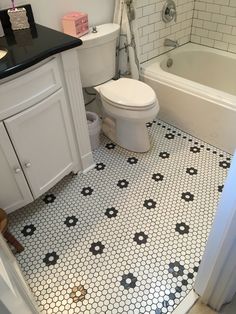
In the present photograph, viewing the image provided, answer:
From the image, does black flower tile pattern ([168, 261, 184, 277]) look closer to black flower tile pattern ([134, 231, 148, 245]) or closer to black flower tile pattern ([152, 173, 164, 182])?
black flower tile pattern ([134, 231, 148, 245])

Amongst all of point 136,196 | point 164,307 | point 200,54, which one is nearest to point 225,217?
point 164,307

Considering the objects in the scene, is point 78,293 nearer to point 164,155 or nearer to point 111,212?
point 111,212

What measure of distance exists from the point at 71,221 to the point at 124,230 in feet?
1.01

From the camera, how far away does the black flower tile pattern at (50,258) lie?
1.35 meters

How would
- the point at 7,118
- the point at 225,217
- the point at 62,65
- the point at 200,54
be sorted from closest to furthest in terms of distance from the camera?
1. the point at 225,217
2. the point at 7,118
3. the point at 62,65
4. the point at 200,54

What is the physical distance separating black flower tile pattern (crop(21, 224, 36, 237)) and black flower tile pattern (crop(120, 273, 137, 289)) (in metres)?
0.56

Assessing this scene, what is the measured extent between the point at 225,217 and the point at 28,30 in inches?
50.7

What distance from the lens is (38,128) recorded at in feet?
4.30

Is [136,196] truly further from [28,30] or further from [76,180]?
[28,30]

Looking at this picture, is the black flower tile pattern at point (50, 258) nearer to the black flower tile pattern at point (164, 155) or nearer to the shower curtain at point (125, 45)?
the black flower tile pattern at point (164, 155)

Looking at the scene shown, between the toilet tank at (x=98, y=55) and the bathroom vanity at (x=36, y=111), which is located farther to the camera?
the toilet tank at (x=98, y=55)

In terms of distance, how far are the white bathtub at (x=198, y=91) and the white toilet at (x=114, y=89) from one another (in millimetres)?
321

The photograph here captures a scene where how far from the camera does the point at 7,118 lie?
1165 mm

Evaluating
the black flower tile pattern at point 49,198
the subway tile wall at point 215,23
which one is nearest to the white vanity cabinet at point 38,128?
the black flower tile pattern at point 49,198
